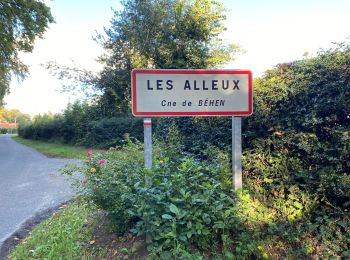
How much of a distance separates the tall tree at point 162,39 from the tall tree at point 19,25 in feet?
14.0

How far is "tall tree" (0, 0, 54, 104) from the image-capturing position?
18292 mm

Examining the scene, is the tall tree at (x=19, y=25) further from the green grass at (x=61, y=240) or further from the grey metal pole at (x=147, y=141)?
the grey metal pole at (x=147, y=141)

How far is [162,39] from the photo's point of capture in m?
19.5

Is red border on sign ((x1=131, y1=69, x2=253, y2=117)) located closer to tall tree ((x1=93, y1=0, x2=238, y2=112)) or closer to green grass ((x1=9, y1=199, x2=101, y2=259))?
green grass ((x1=9, y1=199, x2=101, y2=259))

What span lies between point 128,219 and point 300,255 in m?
1.68

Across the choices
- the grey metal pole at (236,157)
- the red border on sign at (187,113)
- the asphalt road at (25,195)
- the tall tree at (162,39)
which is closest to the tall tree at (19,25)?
the tall tree at (162,39)

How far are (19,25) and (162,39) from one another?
8.90 m

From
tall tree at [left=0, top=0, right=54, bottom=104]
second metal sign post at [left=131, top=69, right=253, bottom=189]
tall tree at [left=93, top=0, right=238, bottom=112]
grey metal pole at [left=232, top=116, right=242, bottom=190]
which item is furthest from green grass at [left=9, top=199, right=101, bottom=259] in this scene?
tall tree at [left=0, top=0, right=54, bottom=104]

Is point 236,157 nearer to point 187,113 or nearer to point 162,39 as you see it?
point 187,113

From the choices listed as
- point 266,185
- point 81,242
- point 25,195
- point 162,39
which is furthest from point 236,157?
point 162,39

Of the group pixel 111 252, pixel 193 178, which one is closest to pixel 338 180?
pixel 193 178

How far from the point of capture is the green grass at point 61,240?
3268mm

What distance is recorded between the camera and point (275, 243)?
10.2 ft

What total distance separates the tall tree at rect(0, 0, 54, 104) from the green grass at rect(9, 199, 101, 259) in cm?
1682
